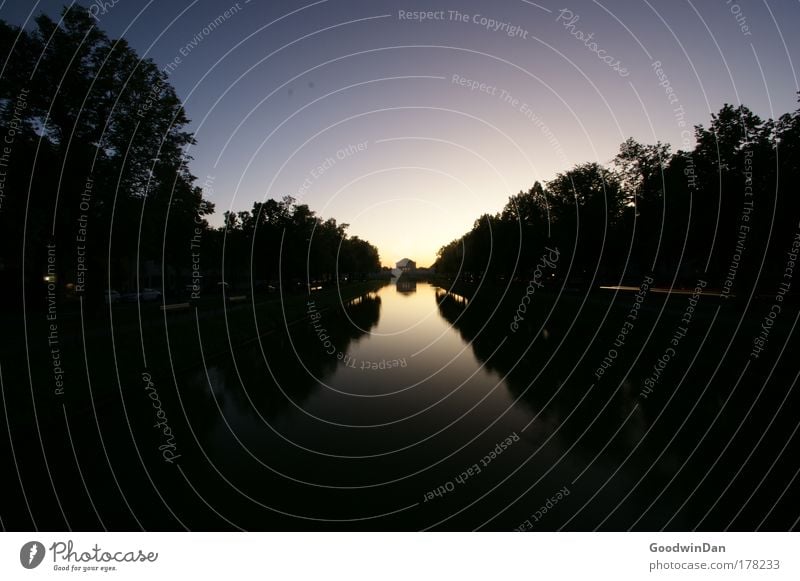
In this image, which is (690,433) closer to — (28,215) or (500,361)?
(500,361)

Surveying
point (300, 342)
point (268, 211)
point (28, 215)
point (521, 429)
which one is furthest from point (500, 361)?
point (268, 211)

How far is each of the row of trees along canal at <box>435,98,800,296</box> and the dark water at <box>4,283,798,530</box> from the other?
28.3ft

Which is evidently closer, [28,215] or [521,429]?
[521,429]

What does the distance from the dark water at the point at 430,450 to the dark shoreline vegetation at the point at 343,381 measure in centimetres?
7

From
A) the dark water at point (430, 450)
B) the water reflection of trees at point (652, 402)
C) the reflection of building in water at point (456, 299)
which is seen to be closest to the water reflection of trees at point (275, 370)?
the dark water at point (430, 450)

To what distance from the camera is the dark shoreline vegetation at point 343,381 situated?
8227 mm

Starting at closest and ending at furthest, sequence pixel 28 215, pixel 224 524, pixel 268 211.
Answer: pixel 224 524
pixel 28 215
pixel 268 211

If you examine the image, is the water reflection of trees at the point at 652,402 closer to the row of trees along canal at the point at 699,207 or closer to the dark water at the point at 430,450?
the dark water at the point at 430,450

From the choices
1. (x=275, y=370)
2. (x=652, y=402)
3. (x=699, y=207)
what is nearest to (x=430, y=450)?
(x=652, y=402)

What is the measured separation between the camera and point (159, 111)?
24.7m

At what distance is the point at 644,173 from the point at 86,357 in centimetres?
5204

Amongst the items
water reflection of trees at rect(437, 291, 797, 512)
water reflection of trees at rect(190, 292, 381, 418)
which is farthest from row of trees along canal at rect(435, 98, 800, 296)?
water reflection of trees at rect(190, 292, 381, 418)

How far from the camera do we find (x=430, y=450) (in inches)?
418

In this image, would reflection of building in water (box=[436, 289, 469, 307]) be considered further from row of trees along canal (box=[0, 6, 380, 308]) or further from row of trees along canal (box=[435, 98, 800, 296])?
row of trees along canal (box=[0, 6, 380, 308])
